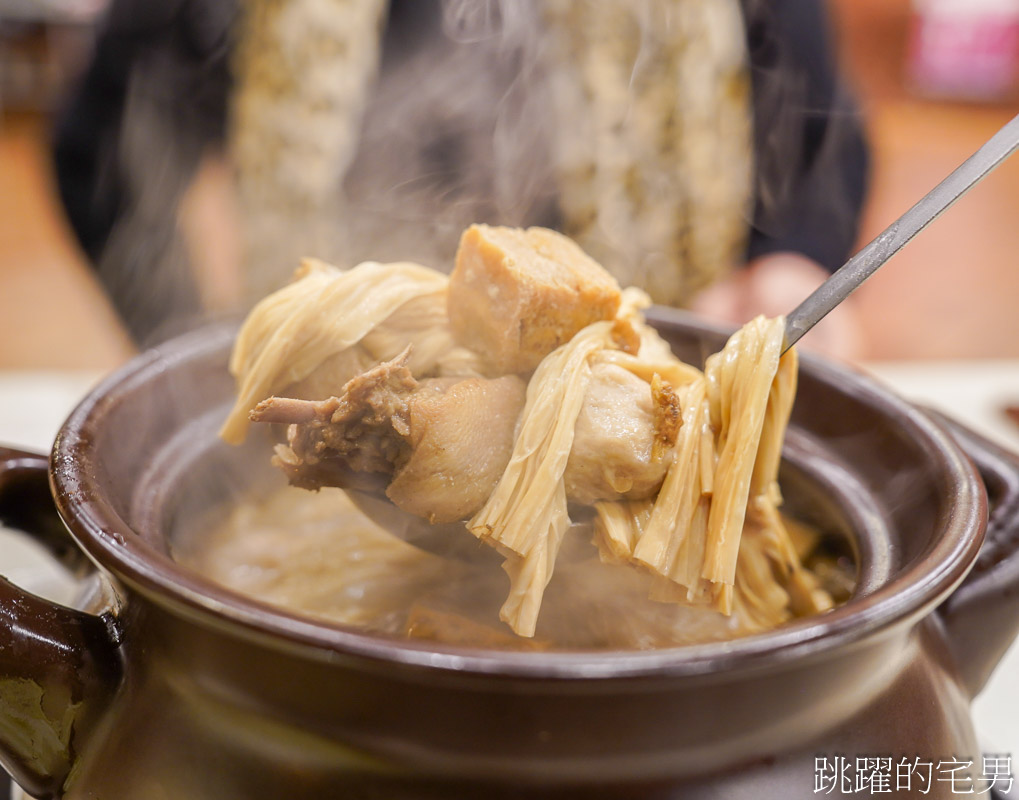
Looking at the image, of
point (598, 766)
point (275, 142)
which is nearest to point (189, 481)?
point (598, 766)

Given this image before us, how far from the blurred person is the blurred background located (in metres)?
0.19

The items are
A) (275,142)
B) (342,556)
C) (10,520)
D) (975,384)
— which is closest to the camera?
(10,520)

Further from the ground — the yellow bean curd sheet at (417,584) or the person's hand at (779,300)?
the yellow bean curd sheet at (417,584)

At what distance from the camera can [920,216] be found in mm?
832

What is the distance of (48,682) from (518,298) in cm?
57

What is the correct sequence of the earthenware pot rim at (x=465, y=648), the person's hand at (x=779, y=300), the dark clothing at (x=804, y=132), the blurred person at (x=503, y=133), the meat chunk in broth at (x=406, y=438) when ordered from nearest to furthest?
the earthenware pot rim at (x=465, y=648) → the meat chunk in broth at (x=406, y=438) → the person's hand at (x=779, y=300) → the blurred person at (x=503, y=133) → the dark clothing at (x=804, y=132)

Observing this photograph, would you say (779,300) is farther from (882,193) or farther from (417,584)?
(882,193)

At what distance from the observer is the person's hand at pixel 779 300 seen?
2.43 meters

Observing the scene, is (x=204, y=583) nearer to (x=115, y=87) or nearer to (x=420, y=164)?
(x=420, y=164)

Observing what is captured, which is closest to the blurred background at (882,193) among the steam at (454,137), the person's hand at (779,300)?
the person's hand at (779,300)

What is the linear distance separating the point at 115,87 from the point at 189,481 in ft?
7.76

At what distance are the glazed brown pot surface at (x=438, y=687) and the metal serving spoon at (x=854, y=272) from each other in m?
0.24

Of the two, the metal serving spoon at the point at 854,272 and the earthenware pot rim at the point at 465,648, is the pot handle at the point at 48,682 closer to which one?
the earthenware pot rim at the point at 465,648

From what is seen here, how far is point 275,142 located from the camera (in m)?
2.85
